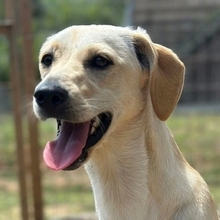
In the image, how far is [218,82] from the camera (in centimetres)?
1373

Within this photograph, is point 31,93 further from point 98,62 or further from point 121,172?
point 98,62

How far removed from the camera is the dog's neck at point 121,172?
11.7 feet

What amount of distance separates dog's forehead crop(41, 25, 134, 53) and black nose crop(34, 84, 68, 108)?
0.39m

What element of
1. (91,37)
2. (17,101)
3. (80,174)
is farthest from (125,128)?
(80,174)

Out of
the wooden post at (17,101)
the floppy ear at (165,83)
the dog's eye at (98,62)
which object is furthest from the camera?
the wooden post at (17,101)

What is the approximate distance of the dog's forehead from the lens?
3.52 metres

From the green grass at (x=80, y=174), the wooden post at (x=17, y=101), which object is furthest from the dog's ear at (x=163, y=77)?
the green grass at (x=80, y=174)

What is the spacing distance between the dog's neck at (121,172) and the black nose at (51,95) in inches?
19.1

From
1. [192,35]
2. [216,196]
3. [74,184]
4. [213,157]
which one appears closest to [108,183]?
[216,196]

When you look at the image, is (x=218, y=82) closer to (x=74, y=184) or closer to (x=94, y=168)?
(x=74, y=184)

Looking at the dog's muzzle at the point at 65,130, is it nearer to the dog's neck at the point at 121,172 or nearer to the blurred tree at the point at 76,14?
the dog's neck at the point at 121,172

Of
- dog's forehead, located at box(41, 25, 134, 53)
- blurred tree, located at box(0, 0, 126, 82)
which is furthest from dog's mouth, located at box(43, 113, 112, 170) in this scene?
blurred tree, located at box(0, 0, 126, 82)

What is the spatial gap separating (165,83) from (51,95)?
2.26 ft

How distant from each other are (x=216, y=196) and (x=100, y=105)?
5.06 m
